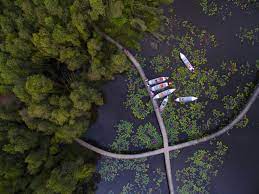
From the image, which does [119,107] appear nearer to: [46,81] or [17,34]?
[46,81]

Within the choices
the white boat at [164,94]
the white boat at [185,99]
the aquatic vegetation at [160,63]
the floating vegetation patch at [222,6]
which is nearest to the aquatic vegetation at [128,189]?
the white boat at [164,94]

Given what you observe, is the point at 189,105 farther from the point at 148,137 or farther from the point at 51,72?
the point at 51,72

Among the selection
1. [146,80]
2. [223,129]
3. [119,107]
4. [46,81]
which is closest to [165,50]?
[146,80]

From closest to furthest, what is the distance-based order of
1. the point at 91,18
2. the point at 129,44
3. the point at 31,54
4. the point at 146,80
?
the point at 91,18
the point at 31,54
the point at 129,44
the point at 146,80

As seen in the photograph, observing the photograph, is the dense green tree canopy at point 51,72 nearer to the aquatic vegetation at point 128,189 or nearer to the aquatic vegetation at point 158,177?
the aquatic vegetation at point 128,189

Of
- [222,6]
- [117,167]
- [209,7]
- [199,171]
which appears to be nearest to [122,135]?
[117,167]
